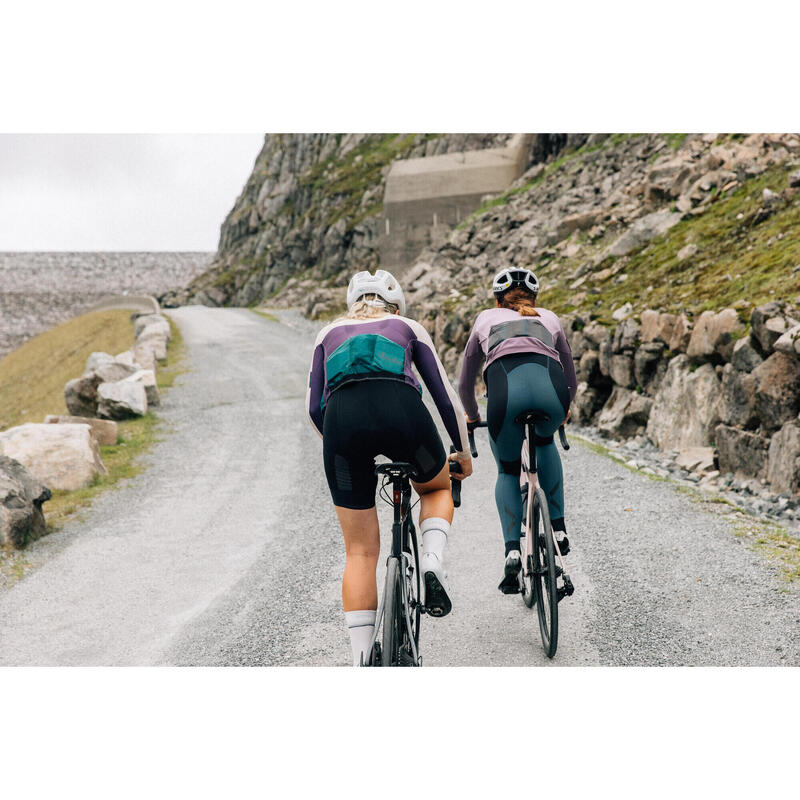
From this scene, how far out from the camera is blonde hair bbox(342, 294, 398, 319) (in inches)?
149

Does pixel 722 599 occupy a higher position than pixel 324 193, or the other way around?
pixel 324 193

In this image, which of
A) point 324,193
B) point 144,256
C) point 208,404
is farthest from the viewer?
point 144,256

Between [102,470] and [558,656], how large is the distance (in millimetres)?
8132

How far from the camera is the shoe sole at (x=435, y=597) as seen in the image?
353 centimetres

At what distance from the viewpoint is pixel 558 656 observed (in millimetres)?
4531

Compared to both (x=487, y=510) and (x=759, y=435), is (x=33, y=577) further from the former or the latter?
(x=759, y=435)

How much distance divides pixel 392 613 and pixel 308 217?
70.9m

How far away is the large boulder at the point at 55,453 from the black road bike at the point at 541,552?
297 inches

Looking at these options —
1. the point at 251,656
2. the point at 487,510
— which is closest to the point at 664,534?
the point at 487,510

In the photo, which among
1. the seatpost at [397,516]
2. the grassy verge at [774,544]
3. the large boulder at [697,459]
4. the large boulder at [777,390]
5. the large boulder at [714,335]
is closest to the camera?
the seatpost at [397,516]

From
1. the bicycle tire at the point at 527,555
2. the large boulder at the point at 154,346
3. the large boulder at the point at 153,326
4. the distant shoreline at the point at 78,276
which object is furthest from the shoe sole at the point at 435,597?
the distant shoreline at the point at 78,276

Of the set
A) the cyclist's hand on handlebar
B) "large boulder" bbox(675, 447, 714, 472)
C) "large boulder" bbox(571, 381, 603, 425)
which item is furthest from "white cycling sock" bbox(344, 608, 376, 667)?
"large boulder" bbox(571, 381, 603, 425)

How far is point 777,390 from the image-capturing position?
7.86m

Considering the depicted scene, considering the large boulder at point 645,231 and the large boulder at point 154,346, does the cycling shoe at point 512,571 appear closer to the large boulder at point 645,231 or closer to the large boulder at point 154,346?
the large boulder at point 645,231
